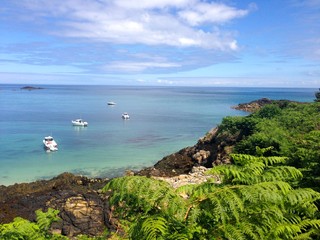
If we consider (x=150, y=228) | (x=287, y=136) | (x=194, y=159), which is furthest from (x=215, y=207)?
(x=194, y=159)

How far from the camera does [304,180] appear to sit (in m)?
7.69

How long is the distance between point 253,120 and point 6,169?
73.8 feet

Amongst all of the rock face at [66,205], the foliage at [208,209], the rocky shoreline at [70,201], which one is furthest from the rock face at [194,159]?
the foliage at [208,209]

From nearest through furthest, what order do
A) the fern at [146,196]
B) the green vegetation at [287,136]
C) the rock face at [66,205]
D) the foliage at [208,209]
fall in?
the foliage at [208,209] < the fern at [146,196] < the green vegetation at [287,136] < the rock face at [66,205]

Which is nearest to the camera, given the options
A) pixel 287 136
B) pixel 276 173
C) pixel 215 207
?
pixel 215 207

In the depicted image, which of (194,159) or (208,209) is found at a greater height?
(208,209)

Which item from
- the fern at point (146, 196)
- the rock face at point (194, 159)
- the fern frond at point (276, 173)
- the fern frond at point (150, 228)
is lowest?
the rock face at point (194, 159)

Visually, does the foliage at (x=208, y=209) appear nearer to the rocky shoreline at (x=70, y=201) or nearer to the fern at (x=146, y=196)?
the fern at (x=146, y=196)

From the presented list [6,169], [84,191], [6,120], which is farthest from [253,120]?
[6,120]

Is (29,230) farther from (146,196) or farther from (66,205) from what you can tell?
(66,205)

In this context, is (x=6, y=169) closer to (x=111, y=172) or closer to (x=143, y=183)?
(x=111, y=172)

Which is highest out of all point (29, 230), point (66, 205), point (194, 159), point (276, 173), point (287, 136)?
point (276, 173)

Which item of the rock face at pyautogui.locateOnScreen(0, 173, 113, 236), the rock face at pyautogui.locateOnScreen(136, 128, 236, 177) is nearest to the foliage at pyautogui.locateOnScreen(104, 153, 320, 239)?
the rock face at pyautogui.locateOnScreen(0, 173, 113, 236)

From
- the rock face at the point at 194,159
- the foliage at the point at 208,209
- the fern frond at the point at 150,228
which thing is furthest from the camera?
the rock face at the point at 194,159
